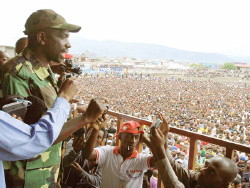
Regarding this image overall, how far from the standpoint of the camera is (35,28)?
1.28m

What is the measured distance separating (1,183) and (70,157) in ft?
4.10

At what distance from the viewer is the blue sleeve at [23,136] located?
0.72 m

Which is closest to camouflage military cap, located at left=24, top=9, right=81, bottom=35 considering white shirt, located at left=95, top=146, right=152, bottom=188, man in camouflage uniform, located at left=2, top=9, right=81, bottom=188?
man in camouflage uniform, located at left=2, top=9, right=81, bottom=188

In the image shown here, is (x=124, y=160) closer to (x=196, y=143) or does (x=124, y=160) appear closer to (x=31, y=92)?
(x=196, y=143)

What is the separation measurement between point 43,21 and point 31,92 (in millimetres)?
377

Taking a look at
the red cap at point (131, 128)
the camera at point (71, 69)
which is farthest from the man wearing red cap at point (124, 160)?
the camera at point (71, 69)

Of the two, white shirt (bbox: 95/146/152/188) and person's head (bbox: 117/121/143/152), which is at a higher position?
person's head (bbox: 117/121/143/152)

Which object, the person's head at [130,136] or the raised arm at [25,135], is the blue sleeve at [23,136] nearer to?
the raised arm at [25,135]

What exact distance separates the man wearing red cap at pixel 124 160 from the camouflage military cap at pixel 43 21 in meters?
1.01

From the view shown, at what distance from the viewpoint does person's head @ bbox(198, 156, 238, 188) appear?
1624 mm

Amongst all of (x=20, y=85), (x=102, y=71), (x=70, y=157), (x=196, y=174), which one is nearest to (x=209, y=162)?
(x=196, y=174)

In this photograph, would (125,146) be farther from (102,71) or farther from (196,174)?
(102,71)

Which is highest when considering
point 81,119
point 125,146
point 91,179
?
point 81,119

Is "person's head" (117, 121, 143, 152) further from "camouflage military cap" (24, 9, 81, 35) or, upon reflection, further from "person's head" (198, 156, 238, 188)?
"camouflage military cap" (24, 9, 81, 35)
